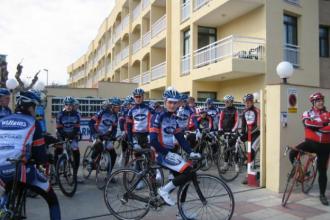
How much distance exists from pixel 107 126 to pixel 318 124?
14.3ft

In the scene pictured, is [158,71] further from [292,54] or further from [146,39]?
[292,54]

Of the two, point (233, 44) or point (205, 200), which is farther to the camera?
point (233, 44)

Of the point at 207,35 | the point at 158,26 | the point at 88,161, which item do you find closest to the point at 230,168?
the point at 88,161

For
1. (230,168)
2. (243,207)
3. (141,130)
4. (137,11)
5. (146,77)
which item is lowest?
(243,207)

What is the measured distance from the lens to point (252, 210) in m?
6.17

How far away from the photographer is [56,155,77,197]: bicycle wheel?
6.98 metres

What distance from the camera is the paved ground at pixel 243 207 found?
5.85m

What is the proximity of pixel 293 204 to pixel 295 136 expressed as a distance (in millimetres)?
1561

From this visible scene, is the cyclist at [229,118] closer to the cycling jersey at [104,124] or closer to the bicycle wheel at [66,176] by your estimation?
the cycling jersey at [104,124]

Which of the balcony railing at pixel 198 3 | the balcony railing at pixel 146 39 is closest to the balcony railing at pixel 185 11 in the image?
the balcony railing at pixel 198 3

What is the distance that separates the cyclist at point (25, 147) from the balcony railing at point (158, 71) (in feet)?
64.5

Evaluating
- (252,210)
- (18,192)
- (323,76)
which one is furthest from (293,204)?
(323,76)

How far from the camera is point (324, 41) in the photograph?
64.8 ft

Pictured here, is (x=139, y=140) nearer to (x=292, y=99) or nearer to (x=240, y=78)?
(x=292, y=99)
